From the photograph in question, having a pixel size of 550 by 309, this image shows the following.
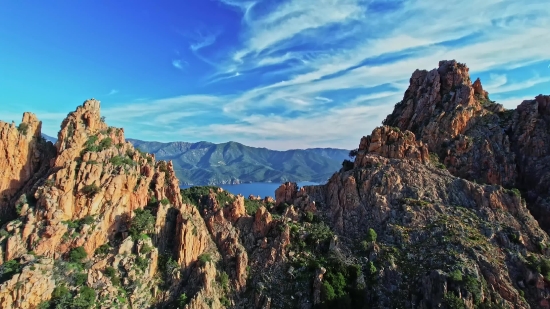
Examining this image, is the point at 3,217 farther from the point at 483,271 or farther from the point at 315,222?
the point at 483,271

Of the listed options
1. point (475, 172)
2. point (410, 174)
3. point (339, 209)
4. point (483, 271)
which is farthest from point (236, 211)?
point (475, 172)

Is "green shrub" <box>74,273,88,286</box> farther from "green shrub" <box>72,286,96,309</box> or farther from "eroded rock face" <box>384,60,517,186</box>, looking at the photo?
"eroded rock face" <box>384,60,517,186</box>

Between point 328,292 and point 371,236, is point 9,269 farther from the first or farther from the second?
point 371,236

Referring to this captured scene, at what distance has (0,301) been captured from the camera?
40.0m

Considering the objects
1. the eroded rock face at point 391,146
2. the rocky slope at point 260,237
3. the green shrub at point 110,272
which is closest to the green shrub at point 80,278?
the rocky slope at point 260,237

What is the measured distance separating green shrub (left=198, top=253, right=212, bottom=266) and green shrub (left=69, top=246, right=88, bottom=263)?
48.8 feet

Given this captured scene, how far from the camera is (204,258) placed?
51750 millimetres

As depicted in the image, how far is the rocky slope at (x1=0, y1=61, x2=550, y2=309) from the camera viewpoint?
→ 45594 millimetres

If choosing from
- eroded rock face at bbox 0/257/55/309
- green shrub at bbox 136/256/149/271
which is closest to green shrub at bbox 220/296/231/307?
→ green shrub at bbox 136/256/149/271

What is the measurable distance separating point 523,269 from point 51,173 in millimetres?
66357

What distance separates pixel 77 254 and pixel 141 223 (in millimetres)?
8874

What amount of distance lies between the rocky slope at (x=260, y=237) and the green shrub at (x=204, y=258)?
19 cm

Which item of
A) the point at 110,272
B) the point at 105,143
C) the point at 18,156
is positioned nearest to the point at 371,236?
the point at 110,272

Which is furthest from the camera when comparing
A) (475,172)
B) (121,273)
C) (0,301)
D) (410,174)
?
(475,172)
